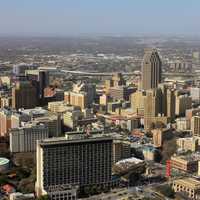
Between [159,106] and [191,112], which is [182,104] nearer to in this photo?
[191,112]

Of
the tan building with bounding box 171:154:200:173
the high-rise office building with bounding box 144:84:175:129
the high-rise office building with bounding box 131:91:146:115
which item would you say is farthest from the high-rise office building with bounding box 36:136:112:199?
the high-rise office building with bounding box 131:91:146:115

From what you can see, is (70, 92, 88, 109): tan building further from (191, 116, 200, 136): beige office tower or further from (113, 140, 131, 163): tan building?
(113, 140, 131, 163): tan building

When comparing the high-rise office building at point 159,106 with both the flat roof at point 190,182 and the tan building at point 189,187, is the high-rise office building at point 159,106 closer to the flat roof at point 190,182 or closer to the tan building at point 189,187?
the flat roof at point 190,182

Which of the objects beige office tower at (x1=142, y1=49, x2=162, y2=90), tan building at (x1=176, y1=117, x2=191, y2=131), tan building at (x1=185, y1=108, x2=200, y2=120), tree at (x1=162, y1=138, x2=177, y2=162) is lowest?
tree at (x1=162, y1=138, x2=177, y2=162)

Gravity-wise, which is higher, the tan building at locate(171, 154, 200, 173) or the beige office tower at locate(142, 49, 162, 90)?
the beige office tower at locate(142, 49, 162, 90)

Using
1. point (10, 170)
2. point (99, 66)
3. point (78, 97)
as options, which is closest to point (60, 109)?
point (78, 97)

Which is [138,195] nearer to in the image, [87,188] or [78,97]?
[87,188]
